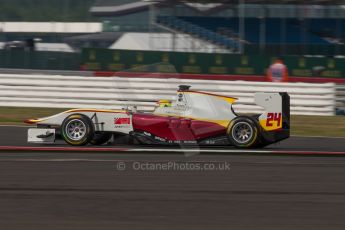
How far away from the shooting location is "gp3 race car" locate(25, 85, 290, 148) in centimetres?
1106

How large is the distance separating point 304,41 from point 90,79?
22819 mm

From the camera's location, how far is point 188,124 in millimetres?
11062

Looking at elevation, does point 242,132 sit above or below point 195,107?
below

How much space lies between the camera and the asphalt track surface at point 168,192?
19.2ft

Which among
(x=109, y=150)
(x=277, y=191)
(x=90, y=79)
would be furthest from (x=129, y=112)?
(x=90, y=79)

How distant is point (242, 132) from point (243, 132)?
0.01m

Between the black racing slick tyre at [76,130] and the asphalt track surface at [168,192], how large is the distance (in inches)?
30.8

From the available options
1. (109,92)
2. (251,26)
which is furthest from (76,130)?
(251,26)

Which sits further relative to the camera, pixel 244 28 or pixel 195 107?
pixel 244 28

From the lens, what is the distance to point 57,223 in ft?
18.7

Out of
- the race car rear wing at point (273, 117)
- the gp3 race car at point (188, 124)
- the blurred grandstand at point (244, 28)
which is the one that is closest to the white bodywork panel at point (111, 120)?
the gp3 race car at point (188, 124)

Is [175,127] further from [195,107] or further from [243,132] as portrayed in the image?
[243,132]

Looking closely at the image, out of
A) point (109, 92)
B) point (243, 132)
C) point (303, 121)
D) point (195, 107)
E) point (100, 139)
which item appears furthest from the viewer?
point (109, 92)

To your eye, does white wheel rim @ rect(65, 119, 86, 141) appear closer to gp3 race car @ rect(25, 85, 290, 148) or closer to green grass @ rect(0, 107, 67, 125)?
gp3 race car @ rect(25, 85, 290, 148)
